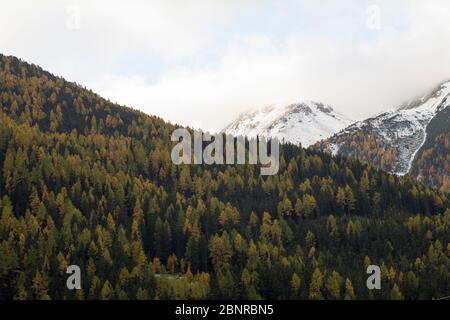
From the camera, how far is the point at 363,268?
151 m

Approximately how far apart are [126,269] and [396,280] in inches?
2738

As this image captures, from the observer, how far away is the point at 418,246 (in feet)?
575

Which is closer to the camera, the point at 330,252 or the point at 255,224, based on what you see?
the point at 330,252

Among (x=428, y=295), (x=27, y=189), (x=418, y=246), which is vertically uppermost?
(x=27, y=189)

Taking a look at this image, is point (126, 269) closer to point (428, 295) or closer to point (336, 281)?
point (336, 281)

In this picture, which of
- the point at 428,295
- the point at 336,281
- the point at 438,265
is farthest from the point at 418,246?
the point at 336,281

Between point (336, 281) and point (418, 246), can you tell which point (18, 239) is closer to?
point (336, 281)

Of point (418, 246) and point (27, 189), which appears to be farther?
point (27, 189)

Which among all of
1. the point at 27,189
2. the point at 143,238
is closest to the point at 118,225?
the point at 143,238

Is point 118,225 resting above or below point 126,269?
above

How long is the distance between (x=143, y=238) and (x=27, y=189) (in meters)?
46.3
